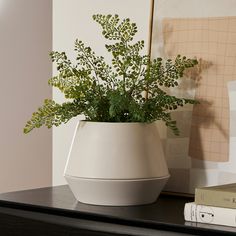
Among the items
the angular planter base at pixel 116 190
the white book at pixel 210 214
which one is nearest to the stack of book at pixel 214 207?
the white book at pixel 210 214

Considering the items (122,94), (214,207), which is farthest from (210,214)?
(122,94)

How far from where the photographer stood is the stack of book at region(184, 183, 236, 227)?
1.24 m

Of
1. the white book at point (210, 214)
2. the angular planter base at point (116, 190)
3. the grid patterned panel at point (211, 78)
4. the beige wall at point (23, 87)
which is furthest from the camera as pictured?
the beige wall at point (23, 87)

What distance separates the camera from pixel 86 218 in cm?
139

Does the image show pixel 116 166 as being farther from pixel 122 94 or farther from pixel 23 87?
pixel 23 87

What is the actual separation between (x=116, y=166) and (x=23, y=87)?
7.19 feet

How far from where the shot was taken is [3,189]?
11.8 ft

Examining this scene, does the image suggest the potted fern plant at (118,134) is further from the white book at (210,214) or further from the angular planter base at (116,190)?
the white book at (210,214)

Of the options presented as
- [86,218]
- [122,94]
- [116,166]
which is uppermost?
[122,94]

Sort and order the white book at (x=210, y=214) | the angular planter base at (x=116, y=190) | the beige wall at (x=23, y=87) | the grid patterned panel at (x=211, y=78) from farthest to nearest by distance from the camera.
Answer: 1. the beige wall at (x=23, y=87)
2. the grid patterned panel at (x=211, y=78)
3. the angular planter base at (x=116, y=190)
4. the white book at (x=210, y=214)

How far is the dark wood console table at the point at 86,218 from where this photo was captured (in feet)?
4.16

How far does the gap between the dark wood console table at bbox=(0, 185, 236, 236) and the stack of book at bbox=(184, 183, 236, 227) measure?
0.02m

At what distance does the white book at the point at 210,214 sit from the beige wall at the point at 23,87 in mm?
2360

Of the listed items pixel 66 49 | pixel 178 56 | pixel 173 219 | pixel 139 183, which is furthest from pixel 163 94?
pixel 66 49
